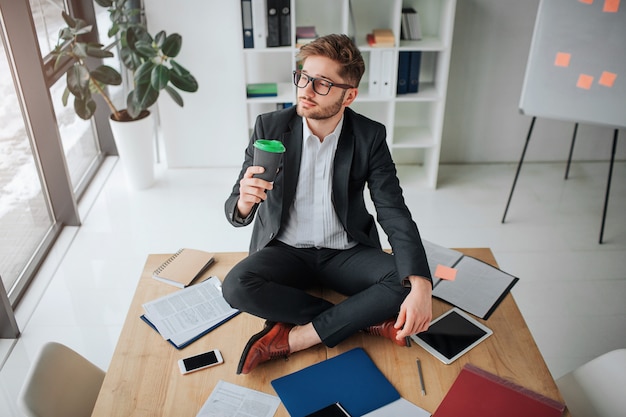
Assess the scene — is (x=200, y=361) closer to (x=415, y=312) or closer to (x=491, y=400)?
(x=415, y=312)

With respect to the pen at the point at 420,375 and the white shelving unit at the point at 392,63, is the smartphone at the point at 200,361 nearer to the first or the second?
the pen at the point at 420,375

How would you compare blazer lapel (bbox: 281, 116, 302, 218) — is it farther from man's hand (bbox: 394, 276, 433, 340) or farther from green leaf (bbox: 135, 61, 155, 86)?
green leaf (bbox: 135, 61, 155, 86)

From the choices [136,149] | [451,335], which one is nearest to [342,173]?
[451,335]

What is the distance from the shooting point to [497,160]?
4.27 m

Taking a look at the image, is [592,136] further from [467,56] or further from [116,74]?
[116,74]

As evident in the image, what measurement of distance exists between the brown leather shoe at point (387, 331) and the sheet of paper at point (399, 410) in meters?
0.24

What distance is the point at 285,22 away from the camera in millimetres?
3514

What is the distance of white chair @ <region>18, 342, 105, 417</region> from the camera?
4.91 ft

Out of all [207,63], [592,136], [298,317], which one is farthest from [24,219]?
[592,136]

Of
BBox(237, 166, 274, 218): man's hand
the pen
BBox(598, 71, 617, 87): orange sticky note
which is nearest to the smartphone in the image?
BBox(237, 166, 274, 218): man's hand

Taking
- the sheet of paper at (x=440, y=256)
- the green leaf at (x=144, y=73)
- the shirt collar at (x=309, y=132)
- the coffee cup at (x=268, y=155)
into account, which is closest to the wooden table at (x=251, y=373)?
the sheet of paper at (x=440, y=256)

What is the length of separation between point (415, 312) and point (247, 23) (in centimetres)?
237

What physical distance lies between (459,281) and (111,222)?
7.31 feet

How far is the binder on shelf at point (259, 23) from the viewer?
11.2 feet
